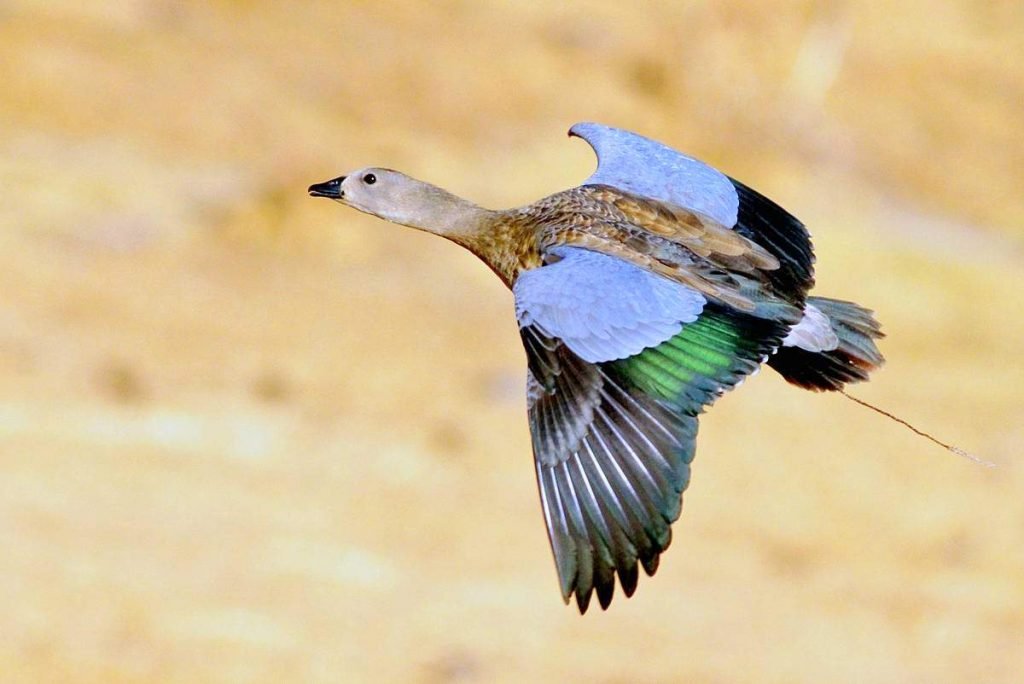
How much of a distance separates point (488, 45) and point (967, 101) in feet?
20.8

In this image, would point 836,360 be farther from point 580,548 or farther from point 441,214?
point 441,214

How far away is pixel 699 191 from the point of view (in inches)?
317

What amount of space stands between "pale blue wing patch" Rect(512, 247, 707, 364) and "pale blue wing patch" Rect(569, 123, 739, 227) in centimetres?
91

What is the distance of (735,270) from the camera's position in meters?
7.30

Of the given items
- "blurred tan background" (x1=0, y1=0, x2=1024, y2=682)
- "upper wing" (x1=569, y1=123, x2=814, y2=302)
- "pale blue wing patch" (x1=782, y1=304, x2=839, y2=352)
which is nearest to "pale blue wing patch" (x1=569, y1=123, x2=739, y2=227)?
"upper wing" (x1=569, y1=123, x2=814, y2=302)

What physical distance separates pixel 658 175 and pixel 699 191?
0.20 meters

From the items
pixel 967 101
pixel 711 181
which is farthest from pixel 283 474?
pixel 967 101

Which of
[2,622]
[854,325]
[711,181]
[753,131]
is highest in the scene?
[753,131]

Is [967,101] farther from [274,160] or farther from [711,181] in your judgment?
[711,181]

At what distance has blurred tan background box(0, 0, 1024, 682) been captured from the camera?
14109mm

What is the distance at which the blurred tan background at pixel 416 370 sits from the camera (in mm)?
14109

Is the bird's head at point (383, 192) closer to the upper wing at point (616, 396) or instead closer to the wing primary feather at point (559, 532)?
the upper wing at point (616, 396)

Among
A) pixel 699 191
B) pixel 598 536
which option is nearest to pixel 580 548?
pixel 598 536

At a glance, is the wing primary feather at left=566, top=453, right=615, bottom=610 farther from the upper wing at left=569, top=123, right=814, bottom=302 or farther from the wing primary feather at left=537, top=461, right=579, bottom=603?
the upper wing at left=569, top=123, right=814, bottom=302
